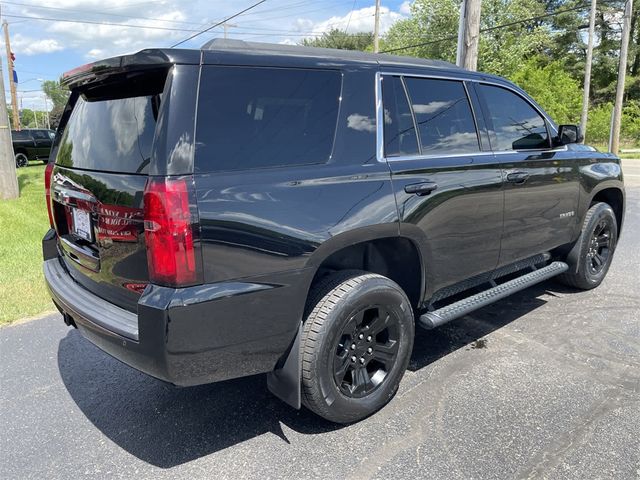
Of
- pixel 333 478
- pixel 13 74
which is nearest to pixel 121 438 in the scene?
pixel 333 478

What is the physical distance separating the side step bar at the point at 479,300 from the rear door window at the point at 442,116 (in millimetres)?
997

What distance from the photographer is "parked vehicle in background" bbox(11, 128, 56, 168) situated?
69.6 feet

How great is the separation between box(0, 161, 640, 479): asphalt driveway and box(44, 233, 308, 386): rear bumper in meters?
0.57

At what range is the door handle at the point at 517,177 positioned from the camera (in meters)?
3.63

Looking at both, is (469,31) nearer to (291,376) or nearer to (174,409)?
(291,376)

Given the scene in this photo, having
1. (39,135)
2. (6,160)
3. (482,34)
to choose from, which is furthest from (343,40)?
(6,160)

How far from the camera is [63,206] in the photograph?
9.95ft

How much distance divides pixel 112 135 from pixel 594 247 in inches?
175

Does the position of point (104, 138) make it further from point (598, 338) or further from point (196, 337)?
point (598, 338)

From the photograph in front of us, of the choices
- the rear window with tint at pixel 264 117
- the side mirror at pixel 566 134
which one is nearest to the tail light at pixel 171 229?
the rear window with tint at pixel 264 117

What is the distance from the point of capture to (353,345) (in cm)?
282

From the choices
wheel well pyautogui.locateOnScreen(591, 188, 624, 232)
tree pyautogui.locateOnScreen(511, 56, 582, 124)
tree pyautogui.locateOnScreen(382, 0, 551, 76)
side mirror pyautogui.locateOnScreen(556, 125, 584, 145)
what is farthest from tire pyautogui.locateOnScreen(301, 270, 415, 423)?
tree pyautogui.locateOnScreen(382, 0, 551, 76)

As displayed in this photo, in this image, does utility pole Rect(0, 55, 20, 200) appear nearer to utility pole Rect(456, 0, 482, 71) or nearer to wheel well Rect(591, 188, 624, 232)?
utility pole Rect(456, 0, 482, 71)

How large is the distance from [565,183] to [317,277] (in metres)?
2.56
